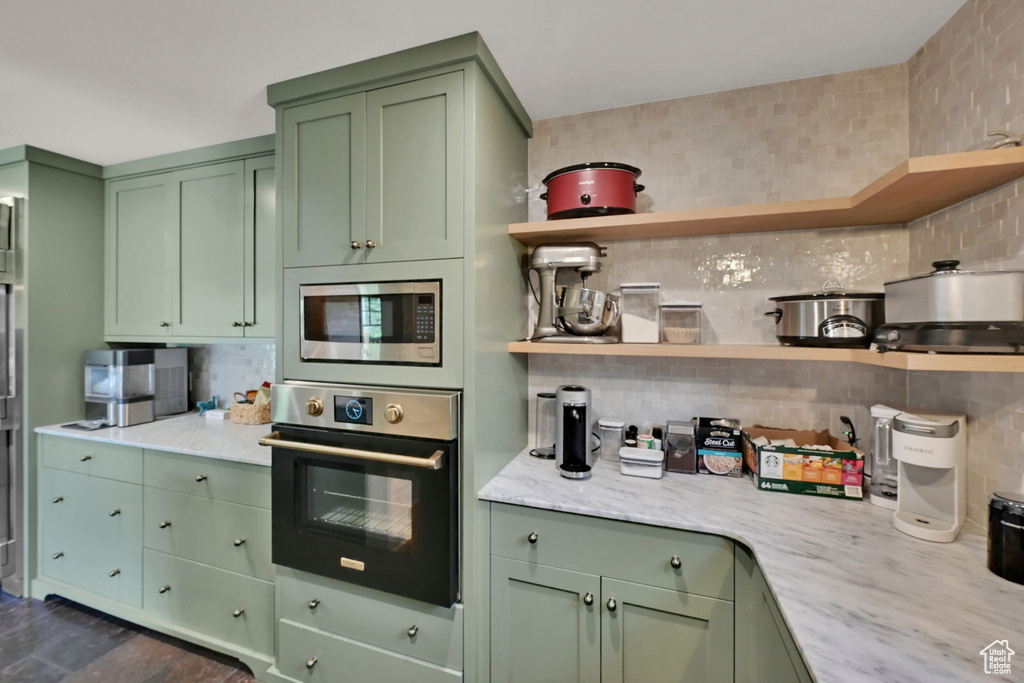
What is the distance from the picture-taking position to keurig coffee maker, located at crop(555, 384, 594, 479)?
65.9 inches

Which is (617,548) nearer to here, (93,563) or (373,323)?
(373,323)

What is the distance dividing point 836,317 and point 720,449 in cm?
61

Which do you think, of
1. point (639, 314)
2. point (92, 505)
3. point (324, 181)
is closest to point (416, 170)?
point (324, 181)

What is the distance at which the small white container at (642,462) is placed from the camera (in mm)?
1645

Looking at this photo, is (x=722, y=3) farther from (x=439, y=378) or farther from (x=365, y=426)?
(x=365, y=426)

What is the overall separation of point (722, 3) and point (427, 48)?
0.93m

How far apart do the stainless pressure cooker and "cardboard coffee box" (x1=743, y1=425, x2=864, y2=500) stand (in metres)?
0.38

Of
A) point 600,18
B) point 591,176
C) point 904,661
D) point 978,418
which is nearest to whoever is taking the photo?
point 904,661

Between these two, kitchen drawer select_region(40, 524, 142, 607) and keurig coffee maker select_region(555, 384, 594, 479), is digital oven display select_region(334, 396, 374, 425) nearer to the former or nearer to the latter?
keurig coffee maker select_region(555, 384, 594, 479)

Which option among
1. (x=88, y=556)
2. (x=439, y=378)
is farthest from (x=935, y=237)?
(x=88, y=556)

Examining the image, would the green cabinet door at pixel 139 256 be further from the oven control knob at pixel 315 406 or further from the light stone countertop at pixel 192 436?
the oven control knob at pixel 315 406

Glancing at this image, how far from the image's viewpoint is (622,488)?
155 cm

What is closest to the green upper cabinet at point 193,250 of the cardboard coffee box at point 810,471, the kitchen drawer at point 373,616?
the kitchen drawer at point 373,616

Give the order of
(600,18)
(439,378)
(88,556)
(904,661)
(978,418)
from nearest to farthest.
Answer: (904,661) → (978,418) → (600,18) → (439,378) → (88,556)
